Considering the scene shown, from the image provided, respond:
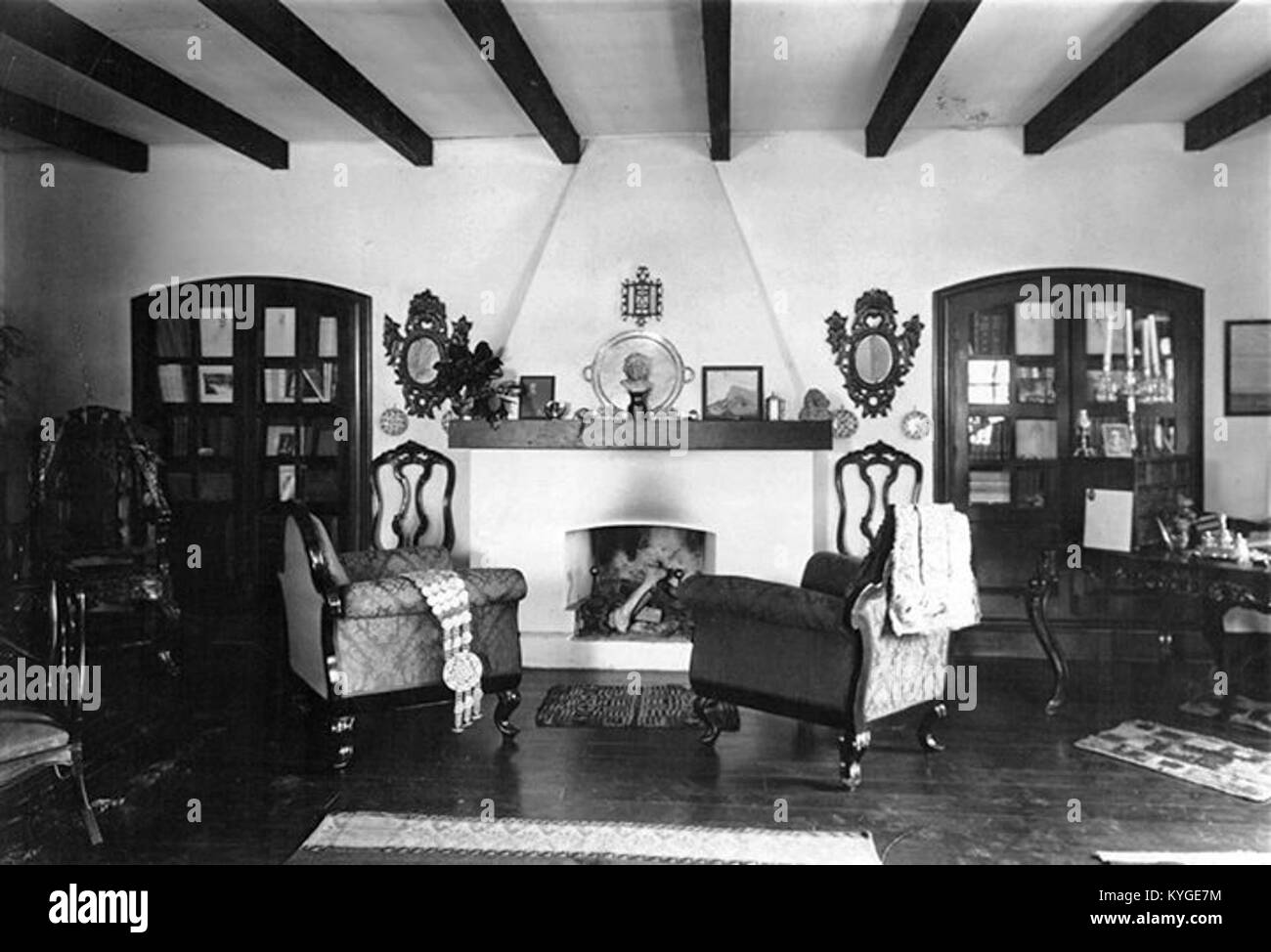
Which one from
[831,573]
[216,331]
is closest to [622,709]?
[831,573]

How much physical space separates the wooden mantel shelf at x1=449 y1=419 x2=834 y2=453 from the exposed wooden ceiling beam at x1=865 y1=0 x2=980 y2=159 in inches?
64.3

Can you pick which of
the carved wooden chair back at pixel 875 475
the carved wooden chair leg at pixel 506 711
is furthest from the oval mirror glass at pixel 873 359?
the carved wooden chair leg at pixel 506 711

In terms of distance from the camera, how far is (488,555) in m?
5.39

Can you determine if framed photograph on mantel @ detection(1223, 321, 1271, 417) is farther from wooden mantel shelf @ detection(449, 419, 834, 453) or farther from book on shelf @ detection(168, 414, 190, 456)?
book on shelf @ detection(168, 414, 190, 456)

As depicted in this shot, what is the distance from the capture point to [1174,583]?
4.04 meters

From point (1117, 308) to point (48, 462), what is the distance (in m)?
6.02

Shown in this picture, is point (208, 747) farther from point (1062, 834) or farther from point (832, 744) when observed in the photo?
point (1062, 834)

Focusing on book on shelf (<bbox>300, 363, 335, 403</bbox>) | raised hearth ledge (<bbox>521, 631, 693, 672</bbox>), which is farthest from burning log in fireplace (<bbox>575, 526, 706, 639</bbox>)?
book on shelf (<bbox>300, 363, 335, 403</bbox>)

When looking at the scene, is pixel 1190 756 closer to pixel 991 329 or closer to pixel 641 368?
pixel 991 329

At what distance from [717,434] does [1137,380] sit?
86.9 inches

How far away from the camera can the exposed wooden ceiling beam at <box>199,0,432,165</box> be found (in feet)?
12.0

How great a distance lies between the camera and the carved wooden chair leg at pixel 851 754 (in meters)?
3.40
